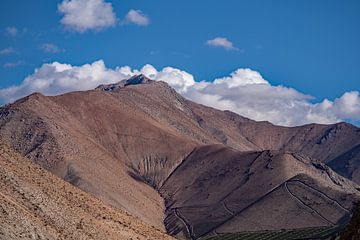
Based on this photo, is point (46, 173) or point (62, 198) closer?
point (62, 198)

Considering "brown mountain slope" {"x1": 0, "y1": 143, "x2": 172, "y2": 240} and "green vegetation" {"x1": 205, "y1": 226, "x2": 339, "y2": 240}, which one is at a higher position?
"green vegetation" {"x1": 205, "y1": 226, "x2": 339, "y2": 240}

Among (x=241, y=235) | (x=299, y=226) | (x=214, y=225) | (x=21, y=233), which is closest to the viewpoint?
(x=21, y=233)

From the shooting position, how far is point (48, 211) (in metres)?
55.4

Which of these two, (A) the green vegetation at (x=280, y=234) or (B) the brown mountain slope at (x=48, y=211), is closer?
(B) the brown mountain slope at (x=48, y=211)

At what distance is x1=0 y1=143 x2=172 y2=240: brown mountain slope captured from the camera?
50969 millimetres

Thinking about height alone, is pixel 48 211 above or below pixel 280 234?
below

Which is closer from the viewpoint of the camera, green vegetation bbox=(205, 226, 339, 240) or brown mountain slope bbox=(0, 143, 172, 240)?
brown mountain slope bbox=(0, 143, 172, 240)

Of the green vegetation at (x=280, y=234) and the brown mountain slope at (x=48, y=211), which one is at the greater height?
the green vegetation at (x=280, y=234)

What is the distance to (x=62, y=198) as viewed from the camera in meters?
59.2

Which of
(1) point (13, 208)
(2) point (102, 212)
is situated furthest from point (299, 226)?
(1) point (13, 208)

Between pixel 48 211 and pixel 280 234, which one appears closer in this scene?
pixel 48 211

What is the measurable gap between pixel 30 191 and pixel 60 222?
356 centimetres

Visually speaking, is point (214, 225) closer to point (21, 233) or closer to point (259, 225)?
point (259, 225)

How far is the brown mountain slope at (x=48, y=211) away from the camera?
50969 mm
